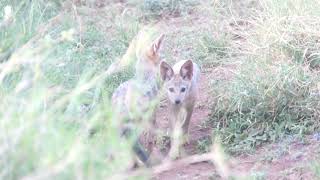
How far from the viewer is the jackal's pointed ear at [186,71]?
24.8 feet

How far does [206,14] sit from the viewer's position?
10883 millimetres

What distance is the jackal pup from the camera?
7543 millimetres

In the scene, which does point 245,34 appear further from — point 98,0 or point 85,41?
point 98,0

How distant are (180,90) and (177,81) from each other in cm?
10

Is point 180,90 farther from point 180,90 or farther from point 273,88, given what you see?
point 273,88

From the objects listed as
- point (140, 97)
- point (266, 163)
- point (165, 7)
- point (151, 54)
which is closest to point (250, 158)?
point (266, 163)

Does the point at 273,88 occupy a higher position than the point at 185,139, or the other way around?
the point at 273,88

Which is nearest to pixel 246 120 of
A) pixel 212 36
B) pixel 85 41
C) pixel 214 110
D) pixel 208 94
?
pixel 214 110

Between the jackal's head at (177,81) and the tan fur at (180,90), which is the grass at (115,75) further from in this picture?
the jackal's head at (177,81)

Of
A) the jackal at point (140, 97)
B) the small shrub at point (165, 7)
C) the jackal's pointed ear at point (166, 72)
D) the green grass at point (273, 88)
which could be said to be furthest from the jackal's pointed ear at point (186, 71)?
the small shrub at point (165, 7)

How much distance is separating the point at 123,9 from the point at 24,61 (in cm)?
796

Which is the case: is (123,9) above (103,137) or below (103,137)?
below

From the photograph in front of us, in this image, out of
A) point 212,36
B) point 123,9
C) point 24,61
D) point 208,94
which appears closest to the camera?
point 24,61

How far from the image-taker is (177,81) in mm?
7582
